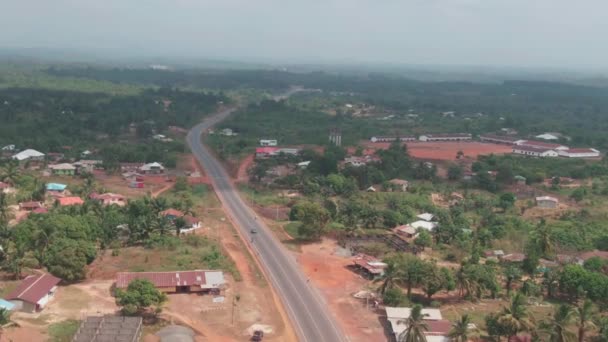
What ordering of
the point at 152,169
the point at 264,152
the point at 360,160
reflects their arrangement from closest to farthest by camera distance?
the point at 152,169 → the point at 360,160 → the point at 264,152

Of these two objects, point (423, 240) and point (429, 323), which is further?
point (423, 240)

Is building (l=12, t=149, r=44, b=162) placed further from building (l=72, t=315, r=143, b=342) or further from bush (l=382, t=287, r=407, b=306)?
bush (l=382, t=287, r=407, b=306)

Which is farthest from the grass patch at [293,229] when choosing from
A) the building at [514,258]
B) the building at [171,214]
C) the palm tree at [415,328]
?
the palm tree at [415,328]

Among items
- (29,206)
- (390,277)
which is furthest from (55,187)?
(390,277)

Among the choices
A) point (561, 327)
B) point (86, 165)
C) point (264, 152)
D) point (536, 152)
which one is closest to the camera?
point (561, 327)

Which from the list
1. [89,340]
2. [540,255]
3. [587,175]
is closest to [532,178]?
[587,175]

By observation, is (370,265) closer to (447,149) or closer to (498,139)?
(447,149)

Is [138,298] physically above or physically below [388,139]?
above

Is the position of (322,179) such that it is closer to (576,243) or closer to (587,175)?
(576,243)
